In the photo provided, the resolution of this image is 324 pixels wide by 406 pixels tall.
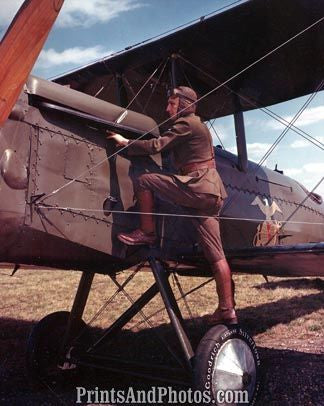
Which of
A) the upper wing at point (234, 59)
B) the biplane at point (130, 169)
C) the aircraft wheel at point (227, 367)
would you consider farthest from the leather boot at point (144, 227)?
the upper wing at point (234, 59)

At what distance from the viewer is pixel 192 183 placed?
13.3 feet

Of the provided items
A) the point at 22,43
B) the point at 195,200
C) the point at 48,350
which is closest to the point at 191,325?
the point at 48,350

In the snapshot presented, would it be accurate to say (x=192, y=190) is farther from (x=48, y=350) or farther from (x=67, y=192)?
(x=48, y=350)

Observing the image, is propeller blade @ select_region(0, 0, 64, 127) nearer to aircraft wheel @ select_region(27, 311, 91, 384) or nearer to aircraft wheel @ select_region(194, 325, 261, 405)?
aircraft wheel @ select_region(194, 325, 261, 405)

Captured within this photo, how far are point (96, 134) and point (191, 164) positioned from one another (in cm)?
92

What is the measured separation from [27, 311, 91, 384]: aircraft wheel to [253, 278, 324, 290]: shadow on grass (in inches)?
252

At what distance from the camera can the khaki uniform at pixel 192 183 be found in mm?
4047

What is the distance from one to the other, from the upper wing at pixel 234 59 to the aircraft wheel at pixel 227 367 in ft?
→ 10.5

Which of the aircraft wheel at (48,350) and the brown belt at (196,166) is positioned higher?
the brown belt at (196,166)

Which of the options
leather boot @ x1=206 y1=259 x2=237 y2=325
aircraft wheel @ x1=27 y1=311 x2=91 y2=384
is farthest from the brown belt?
aircraft wheel @ x1=27 y1=311 x2=91 y2=384

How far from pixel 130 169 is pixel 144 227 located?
59 cm

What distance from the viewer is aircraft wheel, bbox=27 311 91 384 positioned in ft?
15.8

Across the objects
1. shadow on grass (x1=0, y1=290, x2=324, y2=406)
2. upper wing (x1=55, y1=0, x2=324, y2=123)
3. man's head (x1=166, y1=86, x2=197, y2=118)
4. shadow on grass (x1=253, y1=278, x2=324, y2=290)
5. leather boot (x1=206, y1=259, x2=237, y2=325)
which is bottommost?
shadow on grass (x1=0, y1=290, x2=324, y2=406)

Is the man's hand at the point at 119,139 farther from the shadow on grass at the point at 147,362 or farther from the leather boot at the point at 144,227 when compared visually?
the shadow on grass at the point at 147,362
